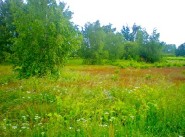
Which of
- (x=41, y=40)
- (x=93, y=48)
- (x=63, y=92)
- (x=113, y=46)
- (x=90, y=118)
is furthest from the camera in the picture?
(x=113, y=46)

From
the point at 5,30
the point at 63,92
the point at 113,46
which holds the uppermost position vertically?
the point at 5,30

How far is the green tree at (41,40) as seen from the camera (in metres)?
17.8

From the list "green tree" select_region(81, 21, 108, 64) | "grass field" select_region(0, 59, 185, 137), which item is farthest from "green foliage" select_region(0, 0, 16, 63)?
"grass field" select_region(0, 59, 185, 137)

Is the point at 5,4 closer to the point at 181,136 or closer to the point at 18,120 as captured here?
the point at 18,120

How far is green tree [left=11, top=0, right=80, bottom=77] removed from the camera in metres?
17.8

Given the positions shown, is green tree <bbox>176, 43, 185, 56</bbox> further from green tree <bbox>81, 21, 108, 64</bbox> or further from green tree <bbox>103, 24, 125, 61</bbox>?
green tree <bbox>81, 21, 108, 64</bbox>

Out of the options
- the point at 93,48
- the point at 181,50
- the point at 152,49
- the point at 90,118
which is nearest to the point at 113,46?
the point at 93,48

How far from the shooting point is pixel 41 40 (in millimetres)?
17969

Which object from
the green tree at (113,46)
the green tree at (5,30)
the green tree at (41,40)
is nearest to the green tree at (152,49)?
the green tree at (113,46)

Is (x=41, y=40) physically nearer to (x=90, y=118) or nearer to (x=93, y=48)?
(x=90, y=118)

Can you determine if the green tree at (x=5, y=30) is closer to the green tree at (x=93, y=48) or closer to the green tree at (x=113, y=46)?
the green tree at (x=93, y=48)

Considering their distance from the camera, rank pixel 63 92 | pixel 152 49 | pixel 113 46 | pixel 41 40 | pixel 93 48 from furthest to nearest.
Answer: pixel 152 49 → pixel 113 46 → pixel 93 48 → pixel 41 40 → pixel 63 92

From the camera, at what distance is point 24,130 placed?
6.23m

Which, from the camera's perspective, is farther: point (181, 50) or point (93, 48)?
point (181, 50)
